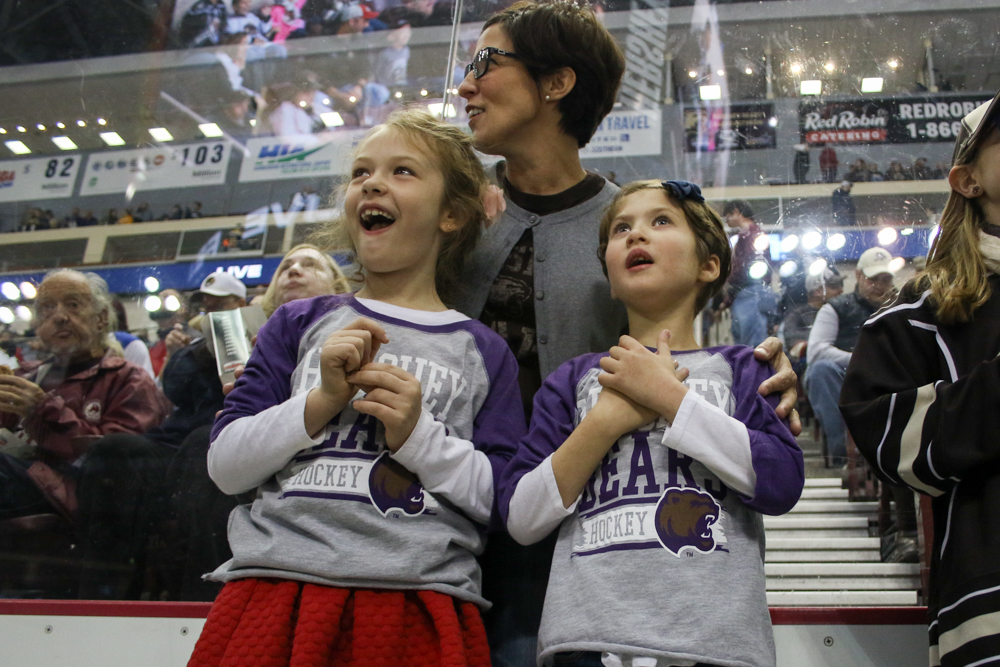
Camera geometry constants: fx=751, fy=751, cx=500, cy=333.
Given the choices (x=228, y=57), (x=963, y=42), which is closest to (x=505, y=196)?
(x=963, y=42)

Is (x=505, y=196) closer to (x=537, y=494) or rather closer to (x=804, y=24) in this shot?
(x=537, y=494)

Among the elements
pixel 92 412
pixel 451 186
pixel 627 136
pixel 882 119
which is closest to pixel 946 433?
pixel 451 186

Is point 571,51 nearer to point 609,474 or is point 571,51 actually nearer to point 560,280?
point 560,280

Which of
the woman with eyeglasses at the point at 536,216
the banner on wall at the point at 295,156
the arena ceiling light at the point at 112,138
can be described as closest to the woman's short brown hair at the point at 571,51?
the woman with eyeglasses at the point at 536,216

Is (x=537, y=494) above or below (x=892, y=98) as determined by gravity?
below

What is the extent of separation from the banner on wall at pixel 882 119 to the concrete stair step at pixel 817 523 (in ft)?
3.18

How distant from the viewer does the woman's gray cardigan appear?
1.32m

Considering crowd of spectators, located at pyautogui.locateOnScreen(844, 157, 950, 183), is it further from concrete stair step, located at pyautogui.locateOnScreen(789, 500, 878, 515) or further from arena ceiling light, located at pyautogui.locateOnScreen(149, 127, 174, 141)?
arena ceiling light, located at pyautogui.locateOnScreen(149, 127, 174, 141)

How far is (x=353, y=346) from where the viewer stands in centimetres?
97

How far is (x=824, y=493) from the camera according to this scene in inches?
70.6

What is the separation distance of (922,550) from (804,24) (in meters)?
1.48

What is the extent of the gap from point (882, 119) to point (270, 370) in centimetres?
172

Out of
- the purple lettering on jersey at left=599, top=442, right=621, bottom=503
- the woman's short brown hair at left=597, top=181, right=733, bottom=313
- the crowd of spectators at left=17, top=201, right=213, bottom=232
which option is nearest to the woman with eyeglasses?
the woman's short brown hair at left=597, top=181, right=733, bottom=313

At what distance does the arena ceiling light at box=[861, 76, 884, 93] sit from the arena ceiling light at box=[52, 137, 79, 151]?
2.40 m
